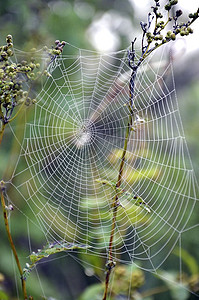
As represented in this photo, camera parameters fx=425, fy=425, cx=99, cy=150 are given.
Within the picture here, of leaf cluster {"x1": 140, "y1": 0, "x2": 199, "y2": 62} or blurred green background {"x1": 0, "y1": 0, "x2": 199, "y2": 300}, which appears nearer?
leaf cluster {"x1": 140, "y1": 0, "x2": 199, "y2": 62}

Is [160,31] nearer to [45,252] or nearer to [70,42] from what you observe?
[45,252]

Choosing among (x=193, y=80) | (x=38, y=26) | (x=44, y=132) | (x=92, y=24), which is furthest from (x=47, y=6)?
(x=193, y=80)

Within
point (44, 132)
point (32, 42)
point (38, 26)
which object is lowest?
point (44, 132)

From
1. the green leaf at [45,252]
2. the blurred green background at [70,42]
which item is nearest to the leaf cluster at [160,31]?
the green leaf at [45,252]

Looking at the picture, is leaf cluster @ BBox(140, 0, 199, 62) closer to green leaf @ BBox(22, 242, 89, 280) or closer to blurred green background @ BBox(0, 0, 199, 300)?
green leaf @ BBox(22, 242, 89, 280)

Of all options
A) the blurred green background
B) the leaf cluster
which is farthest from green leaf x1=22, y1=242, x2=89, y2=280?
the blurred green background

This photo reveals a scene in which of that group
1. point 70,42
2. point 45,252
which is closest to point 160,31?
point 45,252

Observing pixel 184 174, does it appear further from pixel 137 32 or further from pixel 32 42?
pixel 137 32

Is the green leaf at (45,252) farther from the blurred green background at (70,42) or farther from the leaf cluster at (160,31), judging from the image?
the blurred green background at (70,42)

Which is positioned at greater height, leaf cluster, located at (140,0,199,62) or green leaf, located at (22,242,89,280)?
leaf cluster, located at (140,0,199,62)
